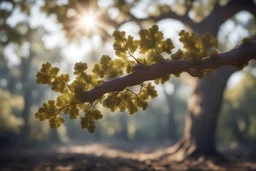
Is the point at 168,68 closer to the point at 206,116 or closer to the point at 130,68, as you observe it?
the point at 130,68

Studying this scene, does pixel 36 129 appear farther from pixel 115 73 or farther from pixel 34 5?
pixel 115 73

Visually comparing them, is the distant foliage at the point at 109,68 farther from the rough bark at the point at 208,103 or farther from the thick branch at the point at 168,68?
the rough bark at the point at 208,103

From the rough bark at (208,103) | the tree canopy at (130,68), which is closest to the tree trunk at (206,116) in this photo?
the rough bark at (208,103)

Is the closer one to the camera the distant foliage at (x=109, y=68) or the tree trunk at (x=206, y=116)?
the distant foliage at (x=109, y=68)

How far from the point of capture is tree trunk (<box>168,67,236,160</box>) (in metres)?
7.86

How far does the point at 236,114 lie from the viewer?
68.3ft

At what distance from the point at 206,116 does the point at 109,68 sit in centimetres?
643

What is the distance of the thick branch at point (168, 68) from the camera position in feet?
7.77

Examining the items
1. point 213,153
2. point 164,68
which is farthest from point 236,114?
point 164,68

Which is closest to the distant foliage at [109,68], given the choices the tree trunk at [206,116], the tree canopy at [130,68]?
the tree canopy at [130,68]

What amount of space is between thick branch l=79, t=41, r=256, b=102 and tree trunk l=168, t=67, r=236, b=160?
235 inches

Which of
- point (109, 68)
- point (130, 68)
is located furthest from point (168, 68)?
point (109, 68)

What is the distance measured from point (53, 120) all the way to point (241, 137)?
22191mm

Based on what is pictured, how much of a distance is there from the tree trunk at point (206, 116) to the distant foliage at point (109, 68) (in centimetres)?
593
